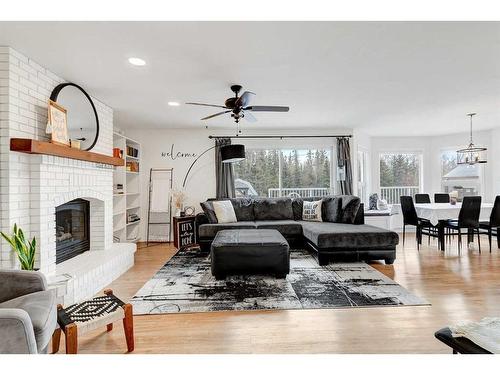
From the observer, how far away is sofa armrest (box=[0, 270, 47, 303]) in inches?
75.6

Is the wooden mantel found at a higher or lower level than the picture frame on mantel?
lower

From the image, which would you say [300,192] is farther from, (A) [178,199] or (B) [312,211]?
(A) [178,199]

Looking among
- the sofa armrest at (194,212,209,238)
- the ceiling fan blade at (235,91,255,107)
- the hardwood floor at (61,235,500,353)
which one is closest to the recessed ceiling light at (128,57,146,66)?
the ceiling fan blade at (235,91,255,107)

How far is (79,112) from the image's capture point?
11.6 ft

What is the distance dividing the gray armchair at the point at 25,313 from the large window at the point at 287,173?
15.7 ft

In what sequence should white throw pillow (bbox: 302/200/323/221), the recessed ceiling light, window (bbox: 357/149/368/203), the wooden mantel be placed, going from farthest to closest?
window (bbox: 357/149/368/203) < white throw pillow (bbox: 302/200/323/221) < the recessed ceiling light < the wooden mantel

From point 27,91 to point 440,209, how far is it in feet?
19.8

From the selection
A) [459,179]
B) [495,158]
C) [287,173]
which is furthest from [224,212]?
[495,158]

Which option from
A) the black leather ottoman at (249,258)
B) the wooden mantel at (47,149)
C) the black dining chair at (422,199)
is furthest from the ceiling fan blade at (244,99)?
the black dining chair at (422,199)

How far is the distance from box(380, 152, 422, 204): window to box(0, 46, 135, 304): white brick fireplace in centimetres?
654

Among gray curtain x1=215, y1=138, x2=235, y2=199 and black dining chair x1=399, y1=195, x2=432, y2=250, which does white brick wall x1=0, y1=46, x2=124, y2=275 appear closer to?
gray curtain x1=215, y1=138, x2=235, y2=199

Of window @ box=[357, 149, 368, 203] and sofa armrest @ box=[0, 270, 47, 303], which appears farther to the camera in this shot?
window @ box=[357, 149, 368, 203]

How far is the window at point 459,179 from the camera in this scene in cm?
665

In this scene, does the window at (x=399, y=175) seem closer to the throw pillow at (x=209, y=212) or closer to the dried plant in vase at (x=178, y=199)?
A: the throw pillow at (x=209, y=212)
